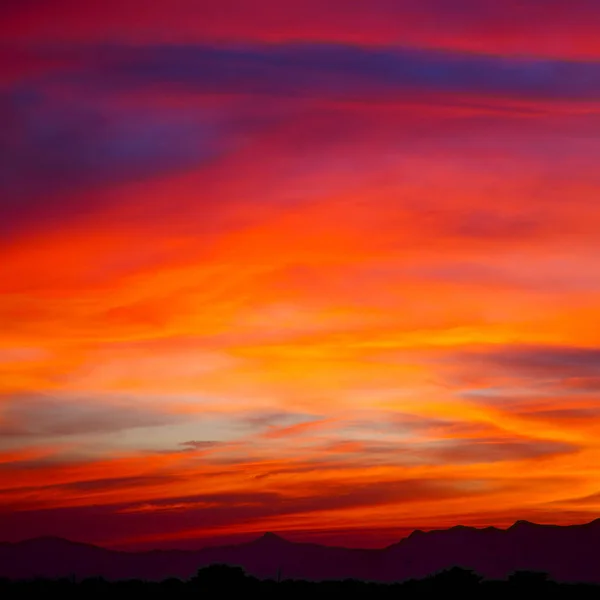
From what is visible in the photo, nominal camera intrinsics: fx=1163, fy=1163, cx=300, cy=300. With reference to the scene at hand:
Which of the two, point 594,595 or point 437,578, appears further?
point 437,578

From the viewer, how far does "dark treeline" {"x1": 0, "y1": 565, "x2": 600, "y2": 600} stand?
104188 mm

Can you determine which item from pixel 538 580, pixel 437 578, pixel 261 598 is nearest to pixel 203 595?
pixel 261 598

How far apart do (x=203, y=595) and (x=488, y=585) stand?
26.3 m

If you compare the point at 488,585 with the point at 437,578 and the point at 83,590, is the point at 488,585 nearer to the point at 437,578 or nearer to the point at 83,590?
the point at 437,578

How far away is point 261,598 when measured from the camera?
105688 millimetres

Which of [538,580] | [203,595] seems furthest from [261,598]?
[538,580]

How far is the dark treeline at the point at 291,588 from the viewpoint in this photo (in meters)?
104

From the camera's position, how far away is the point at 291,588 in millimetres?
110875

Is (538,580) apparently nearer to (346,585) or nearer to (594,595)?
(594,595)

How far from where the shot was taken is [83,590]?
348ft

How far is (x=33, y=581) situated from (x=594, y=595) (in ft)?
167

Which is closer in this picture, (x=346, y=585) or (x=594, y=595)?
(x=594, y=595)

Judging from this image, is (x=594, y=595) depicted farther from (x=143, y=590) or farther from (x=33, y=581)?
(x=33, y=581)

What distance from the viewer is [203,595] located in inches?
4235
